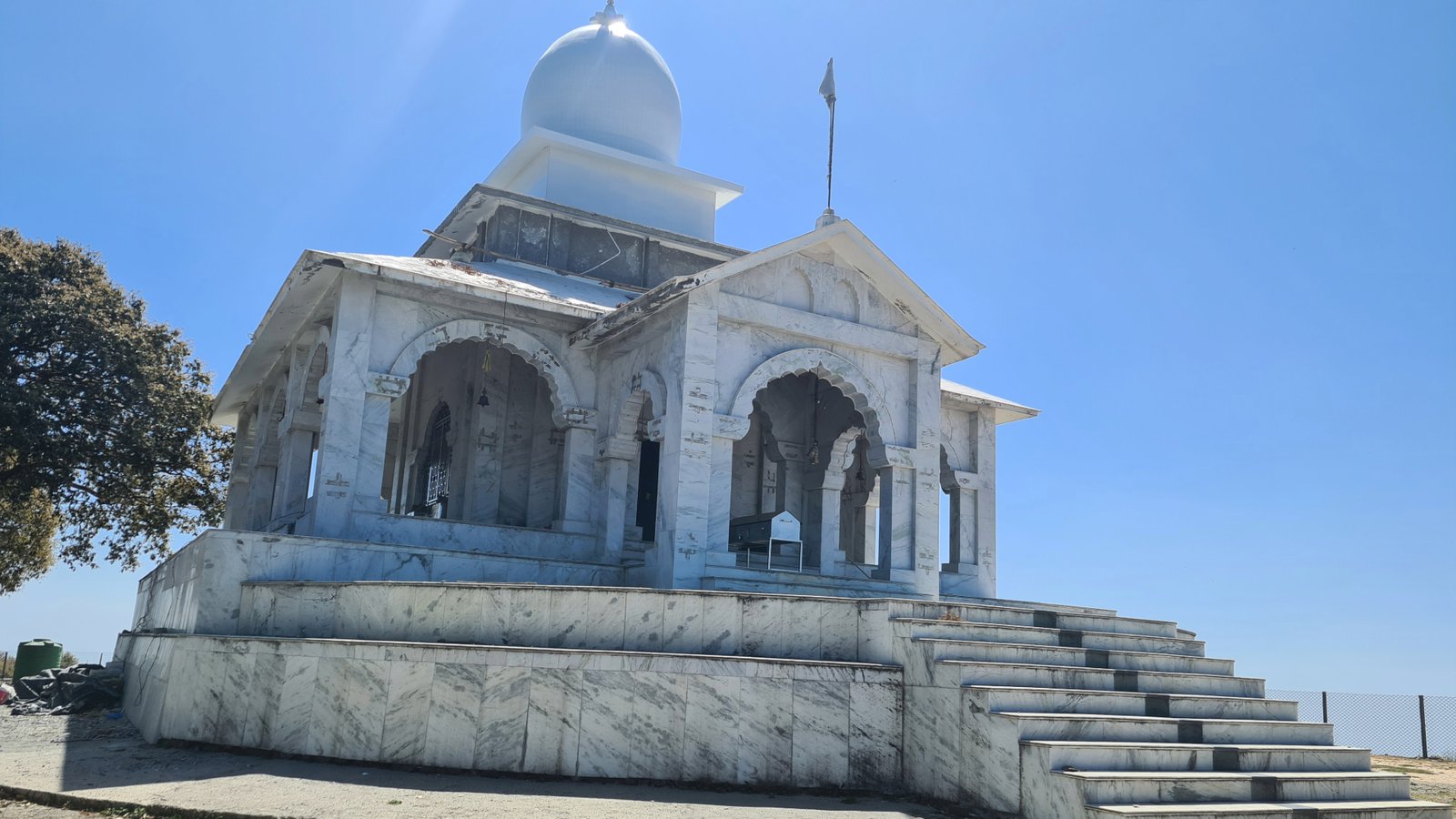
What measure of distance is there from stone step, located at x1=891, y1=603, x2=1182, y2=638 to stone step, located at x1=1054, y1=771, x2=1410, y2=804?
281 centimetres

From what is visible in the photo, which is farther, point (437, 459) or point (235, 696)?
point (437, 459)

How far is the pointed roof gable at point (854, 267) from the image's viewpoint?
1666 cm

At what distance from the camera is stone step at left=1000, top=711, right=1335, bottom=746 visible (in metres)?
10.4

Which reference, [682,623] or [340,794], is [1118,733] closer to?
[682,623]

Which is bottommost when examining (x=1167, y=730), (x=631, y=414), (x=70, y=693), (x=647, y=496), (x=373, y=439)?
(x=70, y=693)

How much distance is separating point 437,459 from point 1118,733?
54.1 feet

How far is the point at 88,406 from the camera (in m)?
24.2

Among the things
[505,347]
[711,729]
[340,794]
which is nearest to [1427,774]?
[711,729]

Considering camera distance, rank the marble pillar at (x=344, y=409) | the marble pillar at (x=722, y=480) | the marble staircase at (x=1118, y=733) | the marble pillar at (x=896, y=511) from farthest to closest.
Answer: the marble pillar at (x=896, y=511) < the marble pillar at (x=344, y=409) < the marble pillar at (x=722, y=480) < the marble staircase at (x=1118, y=733)

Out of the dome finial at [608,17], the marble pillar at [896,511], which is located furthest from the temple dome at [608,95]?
the marble pillar at [896,511]

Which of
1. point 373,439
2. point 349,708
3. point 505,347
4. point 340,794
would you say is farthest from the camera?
point 505,347

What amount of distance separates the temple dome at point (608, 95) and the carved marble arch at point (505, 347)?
28.5 ft

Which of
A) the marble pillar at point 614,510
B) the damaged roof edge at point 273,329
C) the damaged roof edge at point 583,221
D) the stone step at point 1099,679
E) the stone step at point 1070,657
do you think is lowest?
the stone step at point 1099,679

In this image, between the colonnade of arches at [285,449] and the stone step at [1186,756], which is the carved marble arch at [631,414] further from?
the stone step at [1186,756]
